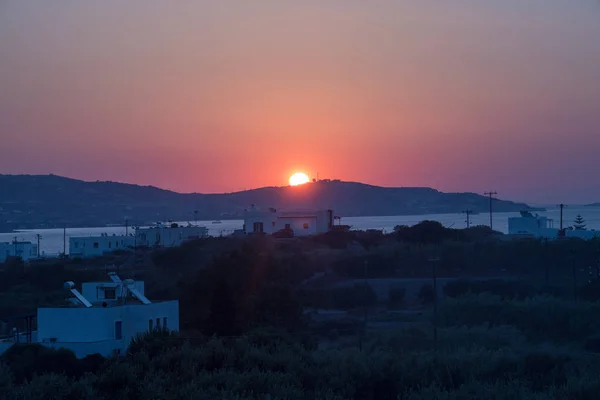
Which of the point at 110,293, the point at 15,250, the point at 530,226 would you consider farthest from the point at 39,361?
the point at 530,226

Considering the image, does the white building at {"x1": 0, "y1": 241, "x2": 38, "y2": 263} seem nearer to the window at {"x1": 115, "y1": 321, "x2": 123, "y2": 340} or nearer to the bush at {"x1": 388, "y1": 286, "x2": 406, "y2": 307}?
the bush at {"x1": 388, "y1": 286, "x2": 406, "y2": 307}

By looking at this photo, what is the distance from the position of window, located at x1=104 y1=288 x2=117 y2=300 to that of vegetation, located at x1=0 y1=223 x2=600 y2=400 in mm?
2449

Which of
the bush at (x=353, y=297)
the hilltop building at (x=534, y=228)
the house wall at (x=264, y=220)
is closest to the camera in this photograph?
the bush at (x=353, y=297)

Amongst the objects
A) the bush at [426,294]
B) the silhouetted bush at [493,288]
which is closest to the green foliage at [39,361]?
the bush at [426,294]

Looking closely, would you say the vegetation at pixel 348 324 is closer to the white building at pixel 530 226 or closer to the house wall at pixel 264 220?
the house wall at pixel 264 220

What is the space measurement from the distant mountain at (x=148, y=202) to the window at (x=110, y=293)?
87.7 meters

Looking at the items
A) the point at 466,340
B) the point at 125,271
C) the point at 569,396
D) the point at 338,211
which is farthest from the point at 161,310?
the point at 338,211

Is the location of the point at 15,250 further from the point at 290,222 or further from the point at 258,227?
the point at 290,222

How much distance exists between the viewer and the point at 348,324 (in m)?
29.8

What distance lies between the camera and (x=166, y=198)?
160500 millimetres

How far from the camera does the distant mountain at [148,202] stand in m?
137

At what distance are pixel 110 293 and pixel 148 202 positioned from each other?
426 feet

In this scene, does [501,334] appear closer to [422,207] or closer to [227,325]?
[227,325]

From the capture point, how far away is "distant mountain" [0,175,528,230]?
136750 millimetres
